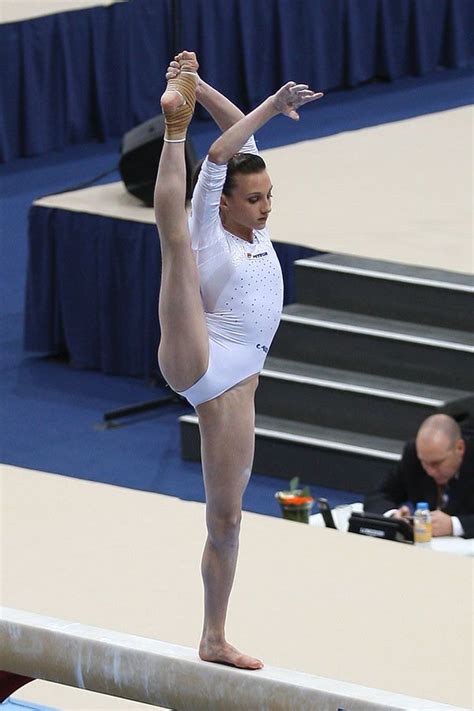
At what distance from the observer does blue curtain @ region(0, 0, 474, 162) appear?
11.3 m

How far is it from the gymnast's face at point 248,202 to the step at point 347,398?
385 cm

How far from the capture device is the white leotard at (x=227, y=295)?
133 inches

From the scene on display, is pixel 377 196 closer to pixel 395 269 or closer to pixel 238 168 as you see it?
pixel 395 269

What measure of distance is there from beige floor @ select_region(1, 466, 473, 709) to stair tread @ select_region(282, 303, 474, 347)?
6.93 ft

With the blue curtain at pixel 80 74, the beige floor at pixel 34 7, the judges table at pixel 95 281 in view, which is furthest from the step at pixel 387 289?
the beige floor at pixel 34 7

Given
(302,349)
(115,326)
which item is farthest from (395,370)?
(115,326)

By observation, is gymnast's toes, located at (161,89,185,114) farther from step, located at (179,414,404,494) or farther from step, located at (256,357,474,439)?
step, located at (179,414,404,494)

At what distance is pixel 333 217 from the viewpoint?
344 inches

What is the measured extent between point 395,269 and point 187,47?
457cm

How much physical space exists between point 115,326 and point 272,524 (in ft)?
10.9

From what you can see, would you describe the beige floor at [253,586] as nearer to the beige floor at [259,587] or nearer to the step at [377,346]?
the beige floor at [259,587]

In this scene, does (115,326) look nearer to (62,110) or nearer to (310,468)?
(310,468)

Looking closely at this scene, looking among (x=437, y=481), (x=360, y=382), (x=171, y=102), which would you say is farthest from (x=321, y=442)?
(x=171, y=102)

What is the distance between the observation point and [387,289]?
308 inches
